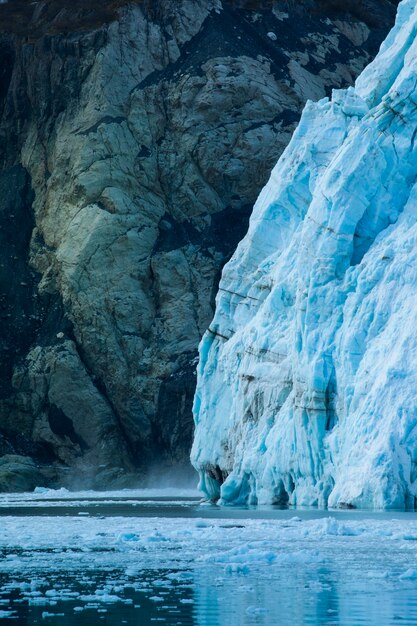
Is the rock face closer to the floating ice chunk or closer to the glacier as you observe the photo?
the glacier

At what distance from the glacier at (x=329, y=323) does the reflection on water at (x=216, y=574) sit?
4245 mm

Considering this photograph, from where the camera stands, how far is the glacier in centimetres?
2583

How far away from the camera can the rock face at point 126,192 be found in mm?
52375

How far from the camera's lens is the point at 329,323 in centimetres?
2919

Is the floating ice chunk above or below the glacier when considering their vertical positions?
below

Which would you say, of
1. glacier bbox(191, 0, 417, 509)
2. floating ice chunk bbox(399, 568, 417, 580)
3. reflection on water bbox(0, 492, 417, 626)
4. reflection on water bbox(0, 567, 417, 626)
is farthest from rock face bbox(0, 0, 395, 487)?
floating ice chunk bbox(399, 568, 417, 580)

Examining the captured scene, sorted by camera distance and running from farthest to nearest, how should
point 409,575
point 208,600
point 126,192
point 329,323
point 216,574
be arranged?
1. point 126,192
2. point 329,323
3. point 216,574
4. point 409,575
5. point 208,600

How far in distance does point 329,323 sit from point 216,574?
15.6 m

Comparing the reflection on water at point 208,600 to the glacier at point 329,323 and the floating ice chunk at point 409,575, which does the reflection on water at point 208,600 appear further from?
the glacier at point 329,323

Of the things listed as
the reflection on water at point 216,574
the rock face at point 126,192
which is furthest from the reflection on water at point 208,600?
the rock face at point 126,192

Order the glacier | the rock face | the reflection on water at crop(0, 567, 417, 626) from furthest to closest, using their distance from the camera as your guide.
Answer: the rock face → the glacier → the reflection on water at crop(0, 567, 417, 626)

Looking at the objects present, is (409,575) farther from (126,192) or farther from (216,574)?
(126,192)

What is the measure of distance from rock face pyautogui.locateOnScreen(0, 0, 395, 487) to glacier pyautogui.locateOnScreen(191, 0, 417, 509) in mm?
16342

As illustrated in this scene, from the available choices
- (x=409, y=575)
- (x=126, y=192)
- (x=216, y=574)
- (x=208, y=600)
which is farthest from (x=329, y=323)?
(x=126, y=192)
